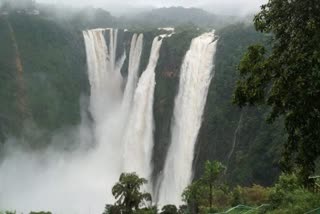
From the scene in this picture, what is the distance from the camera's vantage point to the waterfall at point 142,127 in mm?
48375

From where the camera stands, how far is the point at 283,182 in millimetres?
18703

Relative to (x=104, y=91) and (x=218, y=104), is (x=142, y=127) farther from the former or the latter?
(x=104, y=91)

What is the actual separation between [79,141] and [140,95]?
13730 millimetres

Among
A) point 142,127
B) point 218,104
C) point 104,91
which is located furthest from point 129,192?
point 104,91

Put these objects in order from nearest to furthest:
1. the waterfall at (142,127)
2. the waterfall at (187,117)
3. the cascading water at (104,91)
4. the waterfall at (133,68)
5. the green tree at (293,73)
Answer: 1. the green tree at (293,73)
2. the waterfall at (187,117)
3. the waterfall at (142,127)
4. the waterfall at (133,68)
5. the cascading water at (104,91)

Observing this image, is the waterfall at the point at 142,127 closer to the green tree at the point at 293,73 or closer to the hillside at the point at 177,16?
the green tree at the point at 293,73

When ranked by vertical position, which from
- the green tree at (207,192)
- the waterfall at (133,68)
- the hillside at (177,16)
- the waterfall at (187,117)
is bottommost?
the green tree at (207,192)

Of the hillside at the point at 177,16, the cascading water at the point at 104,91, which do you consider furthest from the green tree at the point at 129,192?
the hillside at the point at 177,16

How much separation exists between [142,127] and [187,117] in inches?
294

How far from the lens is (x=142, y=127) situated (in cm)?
5012

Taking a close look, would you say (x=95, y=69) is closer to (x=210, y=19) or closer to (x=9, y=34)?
(x=9, y=34)

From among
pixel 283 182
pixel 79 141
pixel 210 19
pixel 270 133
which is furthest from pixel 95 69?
pixel 210 19

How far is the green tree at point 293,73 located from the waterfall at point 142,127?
38.4m

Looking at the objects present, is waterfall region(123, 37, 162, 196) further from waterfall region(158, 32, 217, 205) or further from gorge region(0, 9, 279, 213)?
waterfall region(158, 32, 217, 205)
